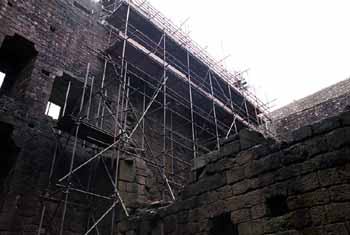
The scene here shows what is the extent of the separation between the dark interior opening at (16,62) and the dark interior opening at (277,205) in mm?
6159

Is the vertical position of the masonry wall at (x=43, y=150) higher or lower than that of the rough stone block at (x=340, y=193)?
higher

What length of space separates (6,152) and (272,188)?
5.52m

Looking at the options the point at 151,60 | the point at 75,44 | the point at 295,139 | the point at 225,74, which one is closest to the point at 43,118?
the point at 75,44

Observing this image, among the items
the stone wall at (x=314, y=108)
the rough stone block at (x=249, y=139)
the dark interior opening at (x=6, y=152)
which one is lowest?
the rough stone block at (x=249, y=139)

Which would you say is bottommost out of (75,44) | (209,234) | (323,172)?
(209,234)

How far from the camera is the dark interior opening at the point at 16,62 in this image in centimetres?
830

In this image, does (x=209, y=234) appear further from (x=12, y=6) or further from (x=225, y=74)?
(x=225, y=74)

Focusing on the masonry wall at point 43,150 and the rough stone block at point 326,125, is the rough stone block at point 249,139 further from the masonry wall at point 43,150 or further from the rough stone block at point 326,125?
the masonry wall at point 43,150

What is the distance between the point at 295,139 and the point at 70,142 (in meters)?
5.25

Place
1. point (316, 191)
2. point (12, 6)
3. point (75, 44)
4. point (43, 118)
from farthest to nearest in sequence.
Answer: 1. point (75, 44)
2. point (12, 6)
3. point (43, 118)
4. point (316, 191)

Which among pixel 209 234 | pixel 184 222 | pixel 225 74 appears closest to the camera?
pixel 209 234

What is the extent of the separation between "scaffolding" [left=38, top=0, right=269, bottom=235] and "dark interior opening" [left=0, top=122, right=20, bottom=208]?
31.7 inches

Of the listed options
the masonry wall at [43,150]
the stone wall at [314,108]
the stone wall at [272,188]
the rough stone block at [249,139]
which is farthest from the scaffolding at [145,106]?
the rough stone block at [249,139]

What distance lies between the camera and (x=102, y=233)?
7285 millimetres
